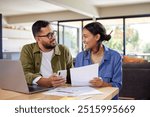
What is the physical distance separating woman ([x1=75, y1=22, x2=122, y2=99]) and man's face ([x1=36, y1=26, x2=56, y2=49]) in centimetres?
23

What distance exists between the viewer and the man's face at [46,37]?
1.65 m

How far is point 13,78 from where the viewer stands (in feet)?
3.93

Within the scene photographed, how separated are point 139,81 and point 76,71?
2.12m

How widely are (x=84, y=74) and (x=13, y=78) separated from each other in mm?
368

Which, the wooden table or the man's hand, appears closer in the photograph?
the wooden table

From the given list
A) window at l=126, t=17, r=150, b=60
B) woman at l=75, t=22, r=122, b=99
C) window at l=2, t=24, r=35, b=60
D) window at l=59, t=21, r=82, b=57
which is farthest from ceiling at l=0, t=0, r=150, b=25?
woman at l=75, t=22, r=122, b=99

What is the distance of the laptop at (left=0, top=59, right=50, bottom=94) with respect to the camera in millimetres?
1132

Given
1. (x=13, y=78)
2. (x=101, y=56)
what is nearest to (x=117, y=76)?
(x=101, y=56)

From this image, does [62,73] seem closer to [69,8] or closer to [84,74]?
[84,74]

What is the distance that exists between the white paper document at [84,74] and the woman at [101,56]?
0.75ft

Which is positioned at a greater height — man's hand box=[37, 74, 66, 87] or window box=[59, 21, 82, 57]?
window box=[59, 21, 82, 57]

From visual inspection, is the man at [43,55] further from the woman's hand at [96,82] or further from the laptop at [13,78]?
the woman's hand at [96,82]

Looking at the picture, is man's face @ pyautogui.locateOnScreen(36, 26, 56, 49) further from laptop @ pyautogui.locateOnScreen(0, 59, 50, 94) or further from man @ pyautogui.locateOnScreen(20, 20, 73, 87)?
laptop @ pyautogui.locateOnScreen(0, 59, 50, 94)

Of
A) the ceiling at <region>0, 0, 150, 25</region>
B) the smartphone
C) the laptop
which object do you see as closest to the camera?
the laptop
